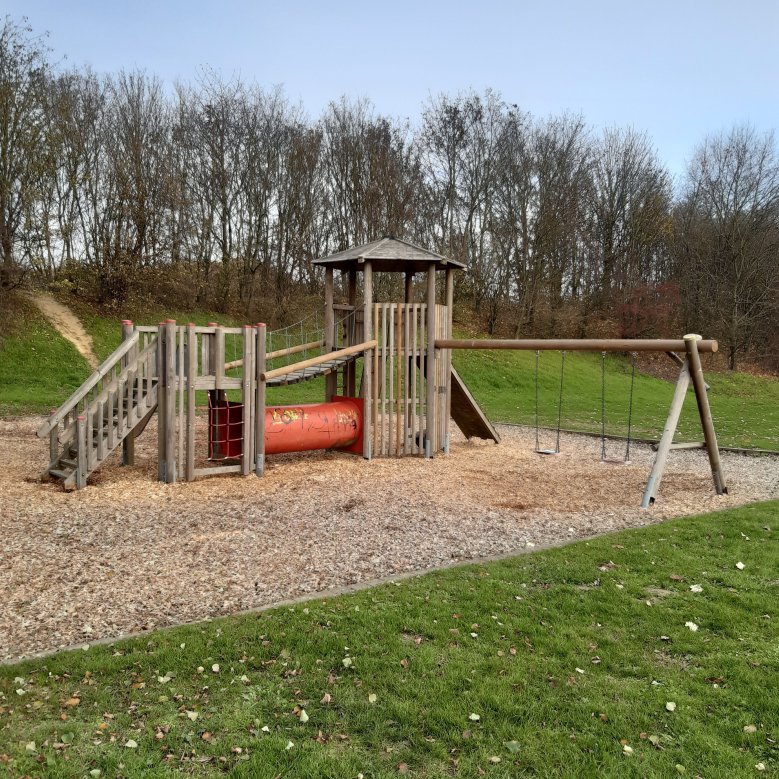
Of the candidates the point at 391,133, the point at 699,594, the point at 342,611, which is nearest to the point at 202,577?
the point at 342,611

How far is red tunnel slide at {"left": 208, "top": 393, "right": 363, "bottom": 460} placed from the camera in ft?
32.9

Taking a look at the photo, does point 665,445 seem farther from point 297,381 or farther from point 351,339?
point 351,339

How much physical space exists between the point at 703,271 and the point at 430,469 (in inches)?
1121

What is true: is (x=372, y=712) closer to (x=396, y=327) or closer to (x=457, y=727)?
(x=457, y=727)

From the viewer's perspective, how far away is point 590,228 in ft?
111

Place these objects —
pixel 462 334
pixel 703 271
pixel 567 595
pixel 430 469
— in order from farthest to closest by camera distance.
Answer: pixel 703 271 < pixel 462 334 < pixel 430 469 < pixel 567 595

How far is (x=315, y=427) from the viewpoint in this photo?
35.6ft

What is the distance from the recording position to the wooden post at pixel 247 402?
31.8ft

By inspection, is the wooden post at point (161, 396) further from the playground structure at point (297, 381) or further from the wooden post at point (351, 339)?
the wooden post at point (351, 339)

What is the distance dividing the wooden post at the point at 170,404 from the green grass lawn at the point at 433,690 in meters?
4.66

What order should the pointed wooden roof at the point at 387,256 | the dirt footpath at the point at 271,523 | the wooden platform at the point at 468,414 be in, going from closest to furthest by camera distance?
the dirt footpath at the point at 271,523 < the pointed wooden roof at the point at 387,256 < the wooden platform at the point at 468,414

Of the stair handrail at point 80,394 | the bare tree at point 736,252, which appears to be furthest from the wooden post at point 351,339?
the bare tree at point 736,252

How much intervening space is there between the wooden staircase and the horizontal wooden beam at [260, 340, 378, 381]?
1610 millimetres

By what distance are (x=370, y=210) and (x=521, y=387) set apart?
1005cm
